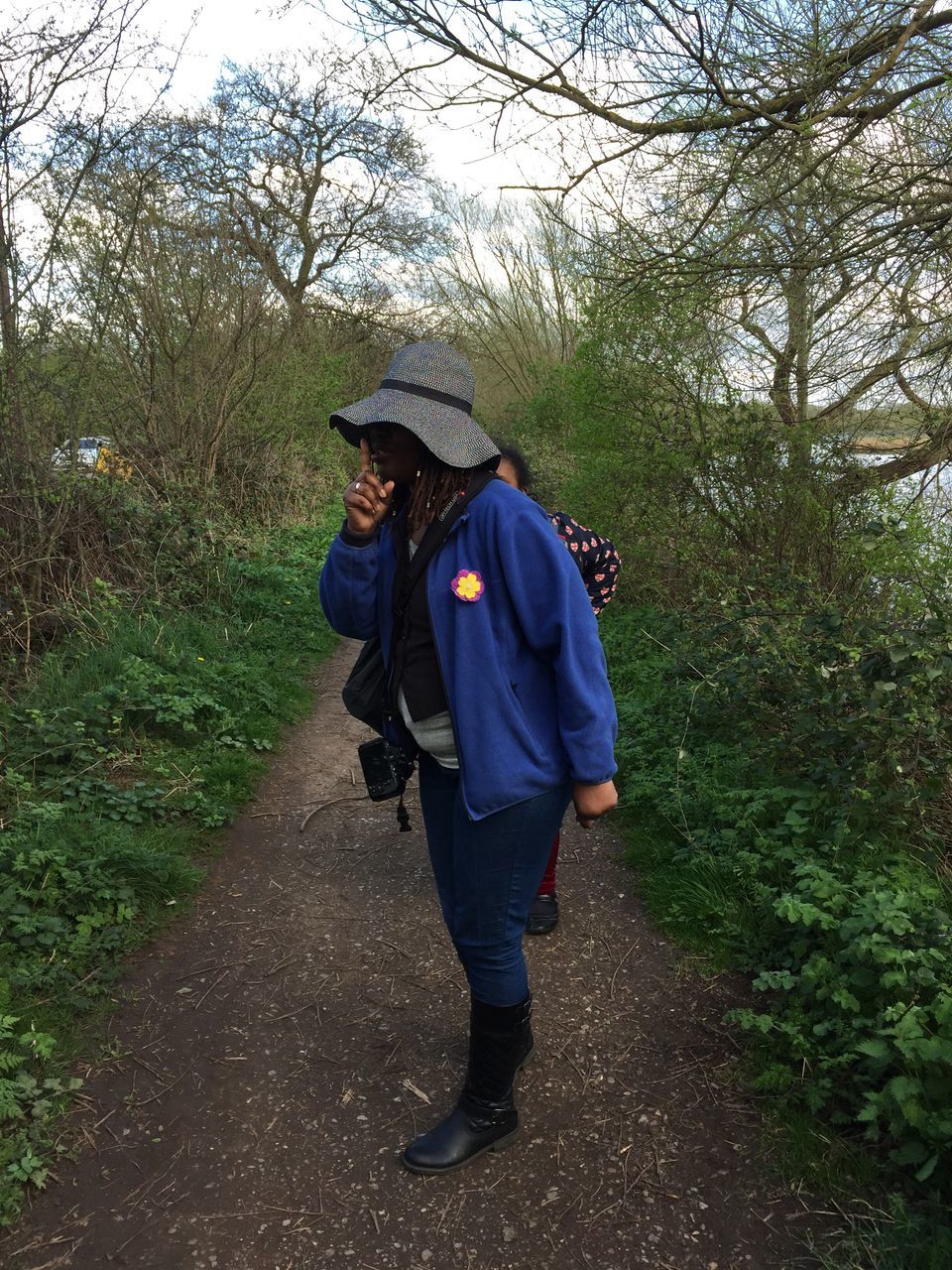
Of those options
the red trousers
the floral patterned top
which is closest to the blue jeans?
the red trousers

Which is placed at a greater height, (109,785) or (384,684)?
(384,684)

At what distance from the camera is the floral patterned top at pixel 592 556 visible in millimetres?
3342

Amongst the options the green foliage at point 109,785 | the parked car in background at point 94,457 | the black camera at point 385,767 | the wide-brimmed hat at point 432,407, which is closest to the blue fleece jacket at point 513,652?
the wide-brimmed hat at point 432,407

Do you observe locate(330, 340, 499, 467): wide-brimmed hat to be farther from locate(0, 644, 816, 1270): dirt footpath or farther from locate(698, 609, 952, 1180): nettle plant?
locate(0, 644, 816, 1270): dirt footpath

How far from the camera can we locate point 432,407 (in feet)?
6.89

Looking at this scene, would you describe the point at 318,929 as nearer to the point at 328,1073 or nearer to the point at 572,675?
the point at 328,1073

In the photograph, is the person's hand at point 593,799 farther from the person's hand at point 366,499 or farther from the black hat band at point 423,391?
the black hat band at point 423,391

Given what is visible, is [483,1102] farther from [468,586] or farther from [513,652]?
[468,586]

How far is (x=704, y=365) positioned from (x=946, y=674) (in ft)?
12.3

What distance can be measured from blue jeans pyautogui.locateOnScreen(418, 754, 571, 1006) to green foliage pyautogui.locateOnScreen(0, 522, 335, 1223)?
1391 millimetres

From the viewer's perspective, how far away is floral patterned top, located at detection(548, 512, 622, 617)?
3.34 meters

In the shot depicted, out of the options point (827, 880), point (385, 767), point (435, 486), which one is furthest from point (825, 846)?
point (435, 486)

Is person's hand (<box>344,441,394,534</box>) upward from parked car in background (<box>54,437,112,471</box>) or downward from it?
downward

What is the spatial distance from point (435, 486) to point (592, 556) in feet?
4.50
